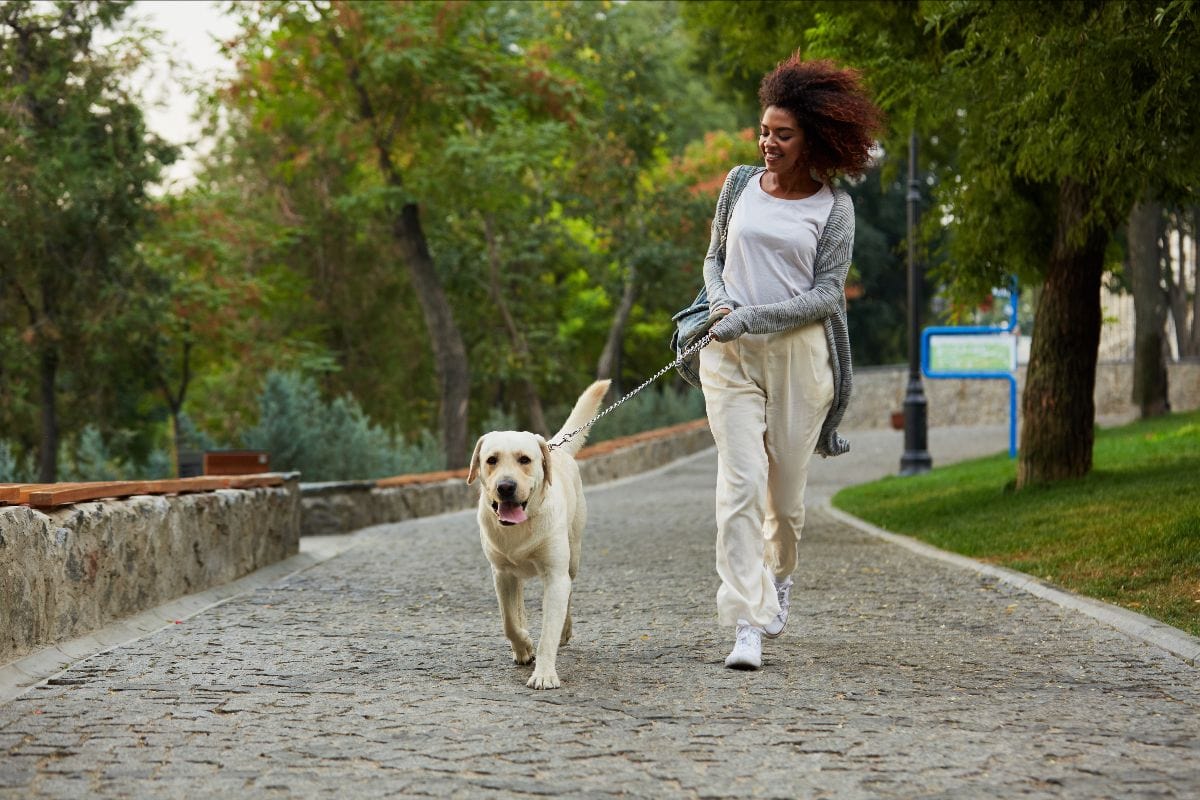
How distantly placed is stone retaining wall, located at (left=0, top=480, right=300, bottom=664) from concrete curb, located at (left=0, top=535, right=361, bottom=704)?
62 mm

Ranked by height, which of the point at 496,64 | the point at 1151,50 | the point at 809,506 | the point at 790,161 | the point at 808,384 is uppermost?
the point at 496,64

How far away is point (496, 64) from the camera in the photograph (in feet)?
80.6

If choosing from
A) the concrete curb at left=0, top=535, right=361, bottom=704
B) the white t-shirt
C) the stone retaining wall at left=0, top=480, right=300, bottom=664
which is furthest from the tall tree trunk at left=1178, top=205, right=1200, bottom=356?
the white t-shirt

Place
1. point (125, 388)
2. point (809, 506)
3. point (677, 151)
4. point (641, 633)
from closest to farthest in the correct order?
point (641, 633) < point (809, 506) < point (125, 388) < point (677, 151)

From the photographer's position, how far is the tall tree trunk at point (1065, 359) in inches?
583

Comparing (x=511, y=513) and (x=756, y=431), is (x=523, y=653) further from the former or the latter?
(x=756, y=431)

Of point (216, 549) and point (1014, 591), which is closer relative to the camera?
point (1014, 591)

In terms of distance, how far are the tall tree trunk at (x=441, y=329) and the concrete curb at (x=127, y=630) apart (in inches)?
486

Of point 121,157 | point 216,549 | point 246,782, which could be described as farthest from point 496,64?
point 246,782

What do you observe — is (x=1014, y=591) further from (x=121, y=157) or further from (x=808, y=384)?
(x=121, y=157)

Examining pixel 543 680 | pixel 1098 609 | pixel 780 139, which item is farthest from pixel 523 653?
pixel 1098 609

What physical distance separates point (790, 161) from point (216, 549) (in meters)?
5.25

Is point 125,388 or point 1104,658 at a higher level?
point 125,388

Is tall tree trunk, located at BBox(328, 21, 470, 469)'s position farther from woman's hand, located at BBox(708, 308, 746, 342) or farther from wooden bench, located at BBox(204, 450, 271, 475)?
woman's hand, located at BBox(708, 308, 746, 342)
